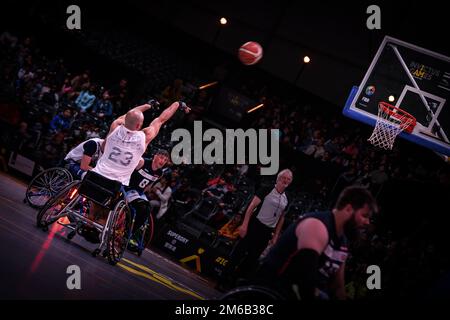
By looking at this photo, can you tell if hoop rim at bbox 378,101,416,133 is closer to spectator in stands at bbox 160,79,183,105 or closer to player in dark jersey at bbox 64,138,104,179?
player in dark jersey at bbox 64,138,104,179

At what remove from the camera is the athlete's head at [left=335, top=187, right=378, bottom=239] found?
11.0ft

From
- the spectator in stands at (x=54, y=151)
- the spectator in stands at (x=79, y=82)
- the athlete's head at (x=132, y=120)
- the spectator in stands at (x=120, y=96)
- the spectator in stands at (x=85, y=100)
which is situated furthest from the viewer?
the spectator in stands at (x=120, y=96)

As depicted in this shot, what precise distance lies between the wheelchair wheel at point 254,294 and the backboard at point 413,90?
221 inches

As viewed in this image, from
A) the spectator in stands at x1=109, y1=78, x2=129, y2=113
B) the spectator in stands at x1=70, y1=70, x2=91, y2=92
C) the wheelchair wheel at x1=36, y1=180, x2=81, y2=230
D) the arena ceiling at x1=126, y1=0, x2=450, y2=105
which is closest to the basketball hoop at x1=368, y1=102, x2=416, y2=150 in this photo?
the wheelchair wheel at x1=36, y1=180, x2=81, y2=230

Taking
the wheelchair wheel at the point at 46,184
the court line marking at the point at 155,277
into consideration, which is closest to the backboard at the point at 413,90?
the court line marking at the point at 155,277

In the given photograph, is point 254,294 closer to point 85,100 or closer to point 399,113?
point 399,113

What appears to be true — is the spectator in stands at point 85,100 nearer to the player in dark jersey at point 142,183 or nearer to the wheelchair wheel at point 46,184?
the wheelchair wheel at point 46,184

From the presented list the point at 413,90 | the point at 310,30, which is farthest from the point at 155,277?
the point at 310,30

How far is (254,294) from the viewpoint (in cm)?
319

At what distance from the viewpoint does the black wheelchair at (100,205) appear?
17.1ft

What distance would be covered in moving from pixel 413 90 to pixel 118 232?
5.72 metres

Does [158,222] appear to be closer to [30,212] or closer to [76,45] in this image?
[30,212]

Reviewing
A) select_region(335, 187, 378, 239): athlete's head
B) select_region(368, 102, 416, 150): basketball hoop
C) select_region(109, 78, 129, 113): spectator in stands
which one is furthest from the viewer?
select_region(109, 78, 129, 113): spectator in stands
